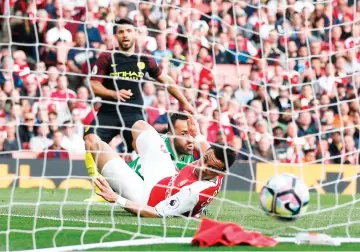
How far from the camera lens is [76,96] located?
1515 centimetres

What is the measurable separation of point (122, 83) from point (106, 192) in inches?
78.3

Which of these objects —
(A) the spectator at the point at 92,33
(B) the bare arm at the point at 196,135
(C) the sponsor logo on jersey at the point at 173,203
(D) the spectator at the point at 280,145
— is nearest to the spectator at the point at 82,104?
(A) the spectator at the point at 92,33

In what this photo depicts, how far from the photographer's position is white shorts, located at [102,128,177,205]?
10.1 meters

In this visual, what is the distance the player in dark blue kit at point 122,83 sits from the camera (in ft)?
35.6

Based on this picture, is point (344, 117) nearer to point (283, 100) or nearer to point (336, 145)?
point (336, 145)

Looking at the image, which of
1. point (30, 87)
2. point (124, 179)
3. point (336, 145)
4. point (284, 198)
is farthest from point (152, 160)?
point (336, 145)

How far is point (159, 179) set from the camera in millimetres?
10078

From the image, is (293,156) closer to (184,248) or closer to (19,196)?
(19,196)

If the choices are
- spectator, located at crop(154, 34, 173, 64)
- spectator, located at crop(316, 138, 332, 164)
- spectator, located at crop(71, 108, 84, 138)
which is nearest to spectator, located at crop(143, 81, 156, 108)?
spectator, located at crop(154, 34, 173, 64)

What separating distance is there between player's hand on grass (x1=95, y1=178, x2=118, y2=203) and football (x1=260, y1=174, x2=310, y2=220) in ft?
5.81

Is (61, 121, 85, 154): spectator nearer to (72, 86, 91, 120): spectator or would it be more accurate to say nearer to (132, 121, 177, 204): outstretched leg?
(72, 86, 91, 120): spectator

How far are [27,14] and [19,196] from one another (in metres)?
3.05

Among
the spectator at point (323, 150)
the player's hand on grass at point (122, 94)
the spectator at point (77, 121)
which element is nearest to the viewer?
the player's hand on grass at point (122, 94)

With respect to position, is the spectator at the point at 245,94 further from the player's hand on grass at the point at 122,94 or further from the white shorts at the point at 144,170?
the white shorts at the point at 144,170
